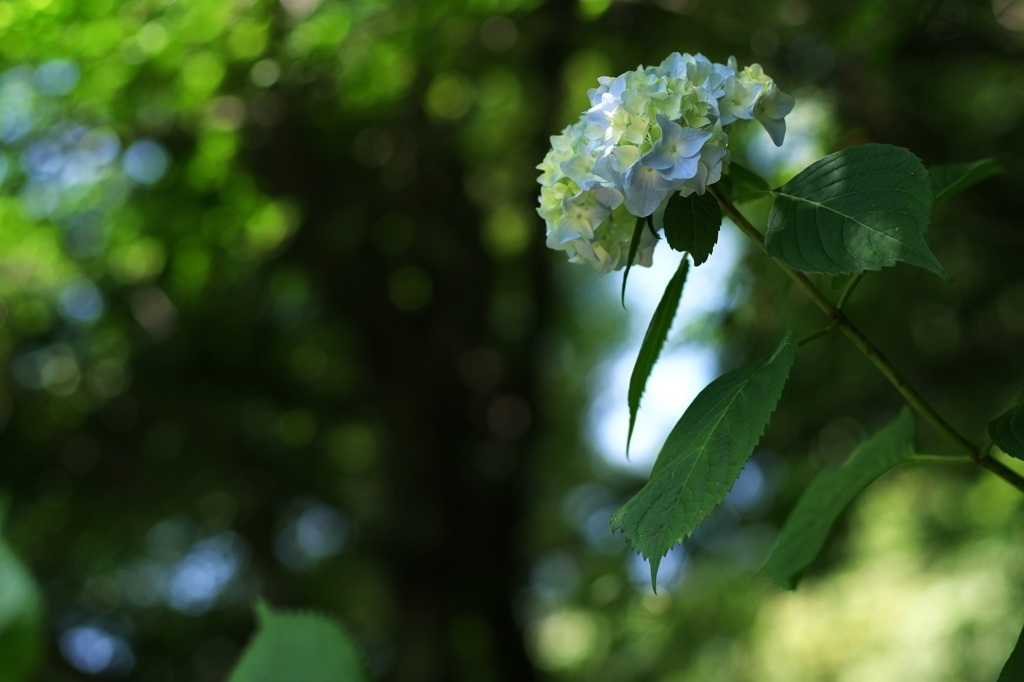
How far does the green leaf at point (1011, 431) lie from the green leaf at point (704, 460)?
209 millimetres

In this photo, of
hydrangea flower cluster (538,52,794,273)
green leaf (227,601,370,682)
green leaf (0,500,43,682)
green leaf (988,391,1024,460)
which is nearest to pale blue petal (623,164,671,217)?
hydrangea flower cluster (538,52,794,273)

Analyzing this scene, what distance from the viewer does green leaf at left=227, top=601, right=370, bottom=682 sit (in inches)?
49.5

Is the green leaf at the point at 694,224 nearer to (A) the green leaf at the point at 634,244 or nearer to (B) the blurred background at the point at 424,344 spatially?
(A) the green leaf at the point at 634,244

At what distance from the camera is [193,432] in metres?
5.68

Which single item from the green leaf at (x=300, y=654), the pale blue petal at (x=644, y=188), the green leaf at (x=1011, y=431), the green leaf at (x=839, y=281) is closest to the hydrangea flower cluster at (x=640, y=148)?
the pale blue petal at (x=644, y=188)

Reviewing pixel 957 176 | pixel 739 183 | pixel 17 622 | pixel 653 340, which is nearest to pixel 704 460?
pixel 653 340

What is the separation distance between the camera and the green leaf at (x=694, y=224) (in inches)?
33.1

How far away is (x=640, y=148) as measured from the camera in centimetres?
82

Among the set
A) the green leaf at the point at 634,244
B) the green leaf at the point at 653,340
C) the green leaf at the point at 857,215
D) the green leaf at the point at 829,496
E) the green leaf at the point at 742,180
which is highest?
the green leaf at the point at 857,215

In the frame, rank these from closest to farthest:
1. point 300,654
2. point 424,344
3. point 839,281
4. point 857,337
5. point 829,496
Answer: point 857,337
point 839,281
point 829,496
point 300,654
point 424,344

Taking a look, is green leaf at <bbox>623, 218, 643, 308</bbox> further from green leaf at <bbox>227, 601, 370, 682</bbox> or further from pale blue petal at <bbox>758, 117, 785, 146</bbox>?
green leaf at <bbox>227, 601, 370, 682</bbox>

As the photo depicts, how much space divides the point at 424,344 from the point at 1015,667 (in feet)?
16.0

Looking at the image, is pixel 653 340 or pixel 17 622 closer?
pixel 653 340

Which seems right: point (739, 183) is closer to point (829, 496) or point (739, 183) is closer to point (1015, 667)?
point (829, 496)
